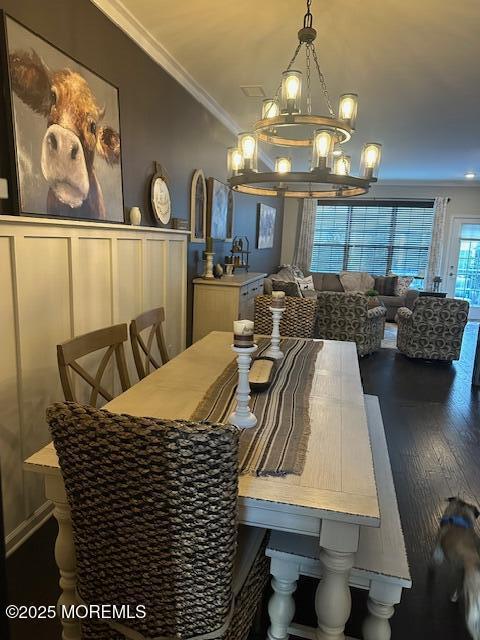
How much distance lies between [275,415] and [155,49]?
2.71 meters

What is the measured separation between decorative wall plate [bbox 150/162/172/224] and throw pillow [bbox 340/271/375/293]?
220 inches

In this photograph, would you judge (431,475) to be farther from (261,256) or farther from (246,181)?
(261,256)

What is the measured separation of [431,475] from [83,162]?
9.02 ft

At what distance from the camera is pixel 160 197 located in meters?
3.19

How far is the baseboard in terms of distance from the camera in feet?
6.24

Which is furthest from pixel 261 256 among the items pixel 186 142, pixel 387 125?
pixel 186 142

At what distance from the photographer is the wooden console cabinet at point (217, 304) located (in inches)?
156

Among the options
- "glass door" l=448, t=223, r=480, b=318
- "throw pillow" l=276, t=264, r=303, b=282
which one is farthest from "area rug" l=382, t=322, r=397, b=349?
"glass door" l=448, t=223, r=480, b=318

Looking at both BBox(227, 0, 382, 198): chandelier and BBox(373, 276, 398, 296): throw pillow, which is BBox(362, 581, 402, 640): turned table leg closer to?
BBox(227, 0, 382, 198): chandelier

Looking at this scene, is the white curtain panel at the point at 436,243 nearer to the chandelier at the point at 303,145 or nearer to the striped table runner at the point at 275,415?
the chandelier at the point at 303,145

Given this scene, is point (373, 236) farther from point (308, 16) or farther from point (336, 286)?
point (308, 16)

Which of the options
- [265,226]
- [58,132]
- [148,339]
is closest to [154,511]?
[148,339]

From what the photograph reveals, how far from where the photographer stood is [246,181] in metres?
2.05

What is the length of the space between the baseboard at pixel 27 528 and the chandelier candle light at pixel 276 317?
138cm
